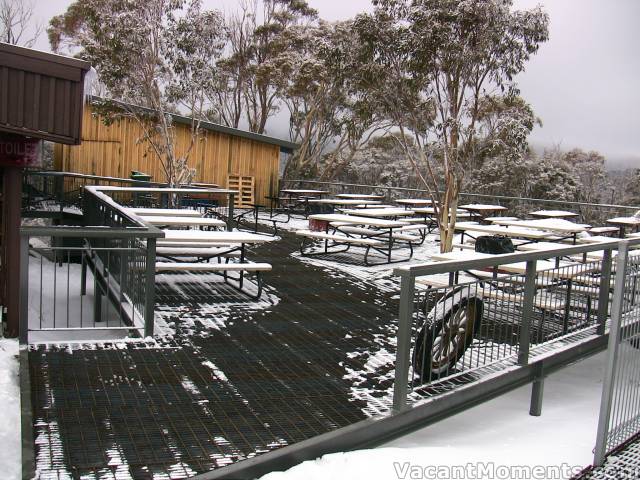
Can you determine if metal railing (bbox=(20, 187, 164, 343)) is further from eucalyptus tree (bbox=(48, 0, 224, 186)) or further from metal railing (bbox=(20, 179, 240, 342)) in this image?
eucalyptus tree (bbox=(48, 0, 224, 186))

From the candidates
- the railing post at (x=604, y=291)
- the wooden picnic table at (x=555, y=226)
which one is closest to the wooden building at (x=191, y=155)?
the wooden picnic table at (x=555, y=226)

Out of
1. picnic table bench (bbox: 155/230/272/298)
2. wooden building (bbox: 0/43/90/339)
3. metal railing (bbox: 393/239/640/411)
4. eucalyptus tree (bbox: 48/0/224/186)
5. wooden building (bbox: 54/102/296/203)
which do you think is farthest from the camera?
wooden building (bbox: 54/102/296/203)

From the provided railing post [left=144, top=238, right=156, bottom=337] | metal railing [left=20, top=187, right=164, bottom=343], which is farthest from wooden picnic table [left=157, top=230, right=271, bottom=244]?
railing post [left=144, top=238, right=156, bottom=337]

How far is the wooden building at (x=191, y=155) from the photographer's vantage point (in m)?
17.4

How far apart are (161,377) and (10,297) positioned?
161cm

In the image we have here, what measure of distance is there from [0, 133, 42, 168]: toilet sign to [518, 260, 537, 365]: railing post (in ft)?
12.8

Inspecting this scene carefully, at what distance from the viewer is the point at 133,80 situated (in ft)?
56.9

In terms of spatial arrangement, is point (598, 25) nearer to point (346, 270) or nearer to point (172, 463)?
point (346, 270)

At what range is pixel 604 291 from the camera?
5.68 meters

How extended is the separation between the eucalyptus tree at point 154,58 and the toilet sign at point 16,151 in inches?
437

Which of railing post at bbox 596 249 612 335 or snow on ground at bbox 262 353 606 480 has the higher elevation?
railing post at bbox 596 249 612 335

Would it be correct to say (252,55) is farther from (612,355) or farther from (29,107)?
(612,355)

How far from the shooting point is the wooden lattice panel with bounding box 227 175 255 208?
778 inches

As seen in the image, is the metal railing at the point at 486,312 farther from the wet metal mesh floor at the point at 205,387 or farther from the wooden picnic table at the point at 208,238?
the wooden picnic table at the point at 208,238
